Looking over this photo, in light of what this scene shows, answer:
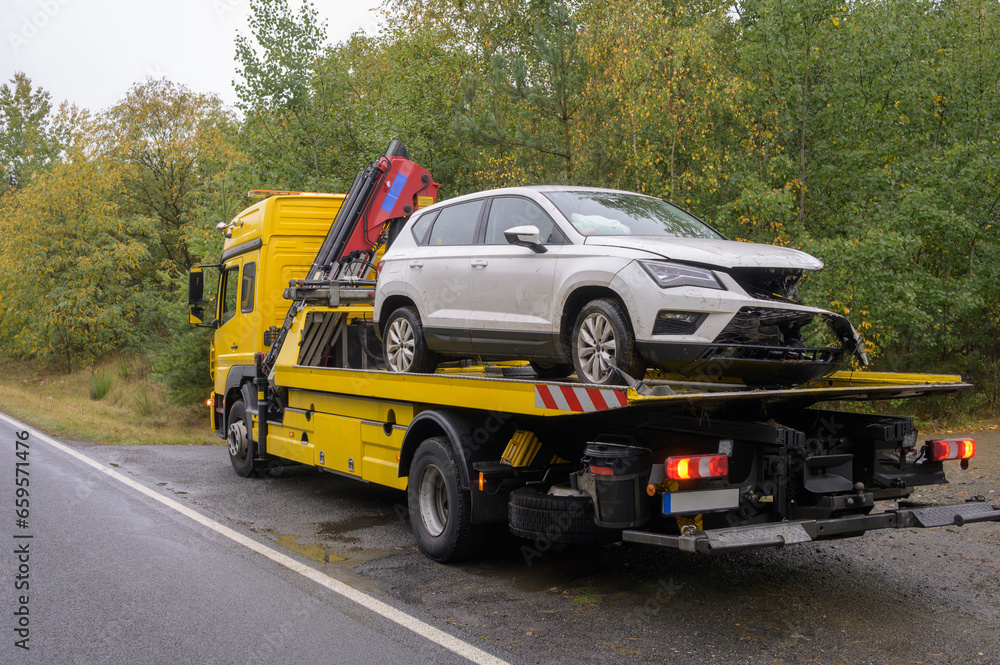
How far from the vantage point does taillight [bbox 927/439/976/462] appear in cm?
550

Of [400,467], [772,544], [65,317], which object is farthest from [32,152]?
[772,544]

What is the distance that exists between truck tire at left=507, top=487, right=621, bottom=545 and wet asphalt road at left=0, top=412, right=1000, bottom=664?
394 millimetres

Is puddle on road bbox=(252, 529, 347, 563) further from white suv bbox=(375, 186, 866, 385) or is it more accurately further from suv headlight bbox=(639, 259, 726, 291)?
suv headlight bbox=(639, 259, 726, 291)

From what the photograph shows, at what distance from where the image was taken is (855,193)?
629 inches

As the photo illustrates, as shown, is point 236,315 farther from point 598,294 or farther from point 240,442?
point 598,294

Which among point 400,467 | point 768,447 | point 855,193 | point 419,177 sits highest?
point 855,193

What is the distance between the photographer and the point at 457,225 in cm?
720

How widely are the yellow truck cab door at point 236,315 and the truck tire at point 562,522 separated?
19.3 feet

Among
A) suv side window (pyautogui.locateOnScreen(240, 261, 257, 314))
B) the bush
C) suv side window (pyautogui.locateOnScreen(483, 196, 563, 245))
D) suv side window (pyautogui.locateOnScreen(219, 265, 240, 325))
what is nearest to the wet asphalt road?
suv side window (pyautogui.locateOnScreen(483, 196, 563, 245))

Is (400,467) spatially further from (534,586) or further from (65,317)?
(65,317)

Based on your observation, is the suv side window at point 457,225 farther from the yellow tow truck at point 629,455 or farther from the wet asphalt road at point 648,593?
the wet asphalt road at point 648,593

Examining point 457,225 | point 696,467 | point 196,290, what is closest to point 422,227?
point 457,225

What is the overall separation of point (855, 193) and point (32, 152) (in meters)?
49.4

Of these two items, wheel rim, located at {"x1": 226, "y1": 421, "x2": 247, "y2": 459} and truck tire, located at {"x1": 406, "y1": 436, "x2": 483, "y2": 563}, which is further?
wheel rim, located at {"x1": 226, "y1": 421, "x2": 247, "y2": 459}
